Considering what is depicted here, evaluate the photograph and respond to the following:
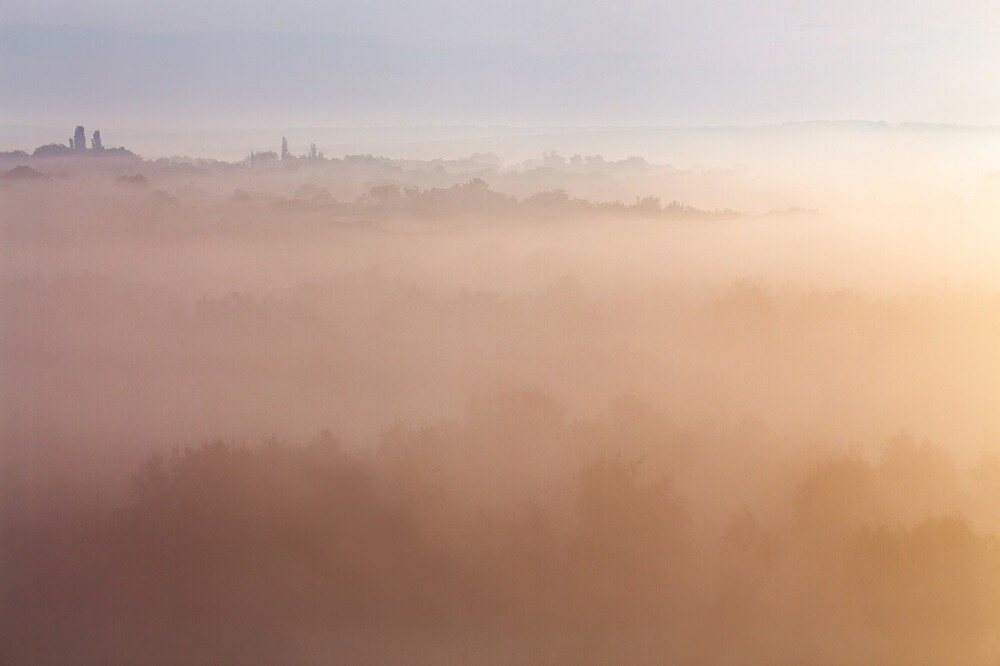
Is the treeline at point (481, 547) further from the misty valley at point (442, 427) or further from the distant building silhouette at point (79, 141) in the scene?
the distant building silhouette at point (79, 141)

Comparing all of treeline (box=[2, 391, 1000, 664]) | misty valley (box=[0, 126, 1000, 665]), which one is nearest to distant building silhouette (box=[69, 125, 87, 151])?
misty valley (box=[0, 126, 1000, 665])

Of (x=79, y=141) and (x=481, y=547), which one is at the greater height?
(x=79, y=141)

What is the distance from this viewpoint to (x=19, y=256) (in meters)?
2.29

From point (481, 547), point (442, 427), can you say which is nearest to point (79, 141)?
point (442, 427)

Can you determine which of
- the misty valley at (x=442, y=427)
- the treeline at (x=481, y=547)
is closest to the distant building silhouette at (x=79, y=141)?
the misty valley at (x=442, y=427)

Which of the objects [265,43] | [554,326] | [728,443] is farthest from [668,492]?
[265,43]

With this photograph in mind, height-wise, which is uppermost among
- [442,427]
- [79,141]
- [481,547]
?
[79,141]

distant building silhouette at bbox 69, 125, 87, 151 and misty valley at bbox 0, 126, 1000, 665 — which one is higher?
distant building silhouette at bbox 69, 125, 87, 151

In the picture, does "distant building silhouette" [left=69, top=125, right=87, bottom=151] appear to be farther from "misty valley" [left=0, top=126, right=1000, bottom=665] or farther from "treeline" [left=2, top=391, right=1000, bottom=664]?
"treeline" [left=2, top=391, right=1000, bottom=664]

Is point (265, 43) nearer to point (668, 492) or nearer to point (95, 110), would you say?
point (95, 110)

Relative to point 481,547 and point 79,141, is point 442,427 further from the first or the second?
point 79,141

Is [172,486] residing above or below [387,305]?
below

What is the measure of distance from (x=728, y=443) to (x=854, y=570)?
48cm

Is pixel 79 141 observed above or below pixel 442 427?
above
